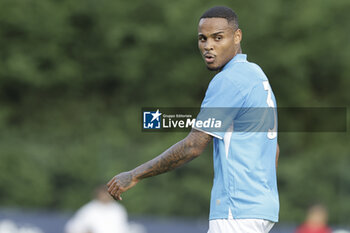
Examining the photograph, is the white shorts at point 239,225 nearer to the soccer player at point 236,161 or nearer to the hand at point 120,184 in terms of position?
the soccer player at point 236,161

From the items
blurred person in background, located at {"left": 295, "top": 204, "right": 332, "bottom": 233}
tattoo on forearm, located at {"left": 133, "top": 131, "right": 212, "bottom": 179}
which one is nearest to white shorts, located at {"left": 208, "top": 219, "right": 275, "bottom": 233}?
tattoo on forearm, located at {"left": 133, "top": 131, "right": 212, "bottom": 179}

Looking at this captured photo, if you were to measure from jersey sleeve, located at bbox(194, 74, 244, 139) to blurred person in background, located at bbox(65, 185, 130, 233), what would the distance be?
24.2 feet

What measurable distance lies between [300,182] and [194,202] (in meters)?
2.34

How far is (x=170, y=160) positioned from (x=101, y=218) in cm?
733

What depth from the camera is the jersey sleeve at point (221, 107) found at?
4.15m

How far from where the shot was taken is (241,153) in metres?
4.19

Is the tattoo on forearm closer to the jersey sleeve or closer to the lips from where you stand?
the jersey sleeve

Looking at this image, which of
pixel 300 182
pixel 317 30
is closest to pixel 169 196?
pixel 300 182

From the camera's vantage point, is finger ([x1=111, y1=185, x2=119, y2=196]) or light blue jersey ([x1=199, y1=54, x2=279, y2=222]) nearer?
light blue jersey ([x1=199, y1=54, x2=279, y2=222])

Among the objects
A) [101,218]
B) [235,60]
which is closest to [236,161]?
[235,60]

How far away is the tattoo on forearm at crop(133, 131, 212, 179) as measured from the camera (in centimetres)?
419

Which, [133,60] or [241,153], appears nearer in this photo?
[241,153]

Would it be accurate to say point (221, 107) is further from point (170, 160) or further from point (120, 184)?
point (120, 184)

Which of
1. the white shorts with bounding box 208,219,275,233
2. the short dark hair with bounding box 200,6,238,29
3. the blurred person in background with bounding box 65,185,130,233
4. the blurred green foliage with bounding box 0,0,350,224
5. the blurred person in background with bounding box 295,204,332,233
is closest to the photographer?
the white shorts with bounding box 208,219,275,233
